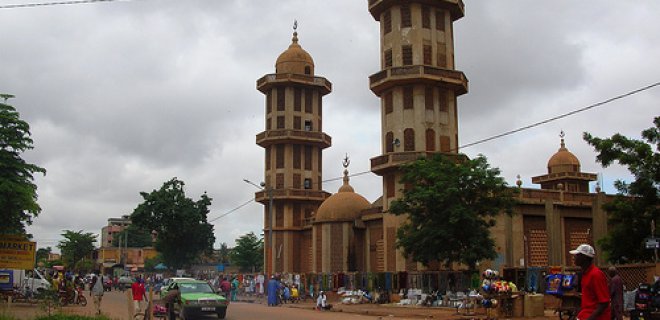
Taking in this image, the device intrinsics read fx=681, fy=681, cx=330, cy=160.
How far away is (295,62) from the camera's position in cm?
5931

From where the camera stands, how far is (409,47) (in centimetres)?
4369

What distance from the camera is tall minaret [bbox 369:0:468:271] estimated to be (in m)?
42.7

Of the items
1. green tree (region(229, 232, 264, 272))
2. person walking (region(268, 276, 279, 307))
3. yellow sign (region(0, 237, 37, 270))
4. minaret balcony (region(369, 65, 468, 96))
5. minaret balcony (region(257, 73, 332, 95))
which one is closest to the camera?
yellow sign (region(0, 237, 37, 270))

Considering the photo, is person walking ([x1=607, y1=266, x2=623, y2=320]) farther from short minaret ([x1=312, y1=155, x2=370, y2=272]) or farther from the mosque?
short minaret ([x1=312, y1=155, x2=370, y2=272])

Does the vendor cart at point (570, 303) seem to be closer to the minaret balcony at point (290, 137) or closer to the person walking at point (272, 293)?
the person walking at point (272, 293)

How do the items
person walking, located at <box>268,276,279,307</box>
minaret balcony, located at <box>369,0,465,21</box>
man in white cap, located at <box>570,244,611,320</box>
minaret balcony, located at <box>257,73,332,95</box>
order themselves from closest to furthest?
man in white cap, located at <box>570,244,611,320</box>, person walking, located at <box>268,276,279,307</box>, minaret balcony, located at <box>369,0,465,21</box>, minaret balcony, located at <box>257,73,332,95</box>

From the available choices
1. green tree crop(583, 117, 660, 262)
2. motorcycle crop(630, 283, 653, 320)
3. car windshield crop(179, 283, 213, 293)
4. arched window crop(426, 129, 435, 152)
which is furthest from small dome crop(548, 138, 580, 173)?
motorcycle crop(630, 283, 653, 320)

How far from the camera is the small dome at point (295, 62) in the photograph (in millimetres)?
59188

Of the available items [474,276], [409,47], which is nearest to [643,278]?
[474,276]

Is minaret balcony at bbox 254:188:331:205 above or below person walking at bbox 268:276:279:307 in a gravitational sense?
above

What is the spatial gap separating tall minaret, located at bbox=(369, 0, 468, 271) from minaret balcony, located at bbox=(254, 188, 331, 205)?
43.9 ft

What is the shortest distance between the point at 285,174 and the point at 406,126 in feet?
55.5

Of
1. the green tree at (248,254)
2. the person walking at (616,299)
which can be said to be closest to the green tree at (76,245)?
the green tree at (248,254)

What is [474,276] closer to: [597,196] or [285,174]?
[597,196]
